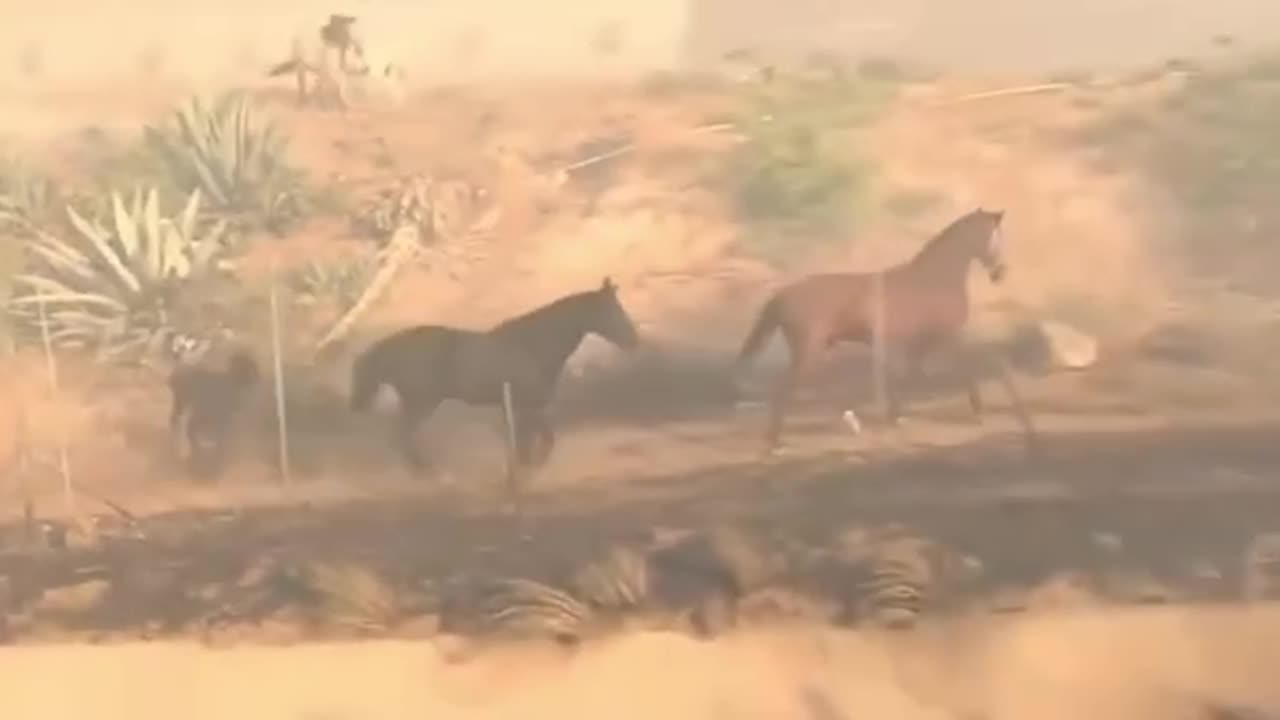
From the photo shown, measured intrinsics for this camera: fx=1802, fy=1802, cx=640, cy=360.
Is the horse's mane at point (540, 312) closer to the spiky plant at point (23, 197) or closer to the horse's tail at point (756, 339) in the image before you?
the horse's tail at point (756, 339)

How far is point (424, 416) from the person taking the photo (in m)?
1.60

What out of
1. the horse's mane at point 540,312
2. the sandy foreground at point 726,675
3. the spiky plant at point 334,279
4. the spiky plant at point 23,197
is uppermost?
the spiky plant at point 23,197

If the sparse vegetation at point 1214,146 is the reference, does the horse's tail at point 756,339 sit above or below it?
below

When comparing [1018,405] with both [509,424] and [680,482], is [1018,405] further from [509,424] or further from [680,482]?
[509,424]

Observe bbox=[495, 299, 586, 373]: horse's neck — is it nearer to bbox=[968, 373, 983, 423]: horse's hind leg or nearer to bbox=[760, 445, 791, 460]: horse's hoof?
bbox=[760, 445, 791, 460]: horse's hoof

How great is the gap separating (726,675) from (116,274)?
65 centimetres

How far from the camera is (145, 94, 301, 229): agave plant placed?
1.62m

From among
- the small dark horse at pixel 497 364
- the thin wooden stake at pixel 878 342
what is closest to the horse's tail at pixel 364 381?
the small dark horse at pixel 497 364

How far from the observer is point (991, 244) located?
A: 1592 mm

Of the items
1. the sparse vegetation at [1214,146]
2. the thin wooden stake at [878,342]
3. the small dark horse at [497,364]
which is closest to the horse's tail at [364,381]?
the small dark horse at [497,364]

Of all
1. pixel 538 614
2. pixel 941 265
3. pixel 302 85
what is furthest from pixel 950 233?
pixel 302 85

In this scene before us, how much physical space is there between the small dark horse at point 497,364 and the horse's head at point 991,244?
316 mm

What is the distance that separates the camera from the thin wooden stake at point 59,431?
1.60 meters

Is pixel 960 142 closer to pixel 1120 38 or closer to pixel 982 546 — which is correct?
pixel 1120 38
